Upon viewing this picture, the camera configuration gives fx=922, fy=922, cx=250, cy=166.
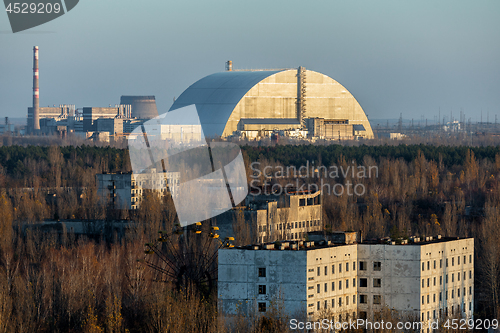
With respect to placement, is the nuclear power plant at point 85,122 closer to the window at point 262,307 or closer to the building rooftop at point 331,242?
the building rooftop at point 331,242

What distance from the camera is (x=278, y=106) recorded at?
62.2 metres

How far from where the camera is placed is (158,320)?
1670 cm

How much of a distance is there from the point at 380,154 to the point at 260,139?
11.6 metres

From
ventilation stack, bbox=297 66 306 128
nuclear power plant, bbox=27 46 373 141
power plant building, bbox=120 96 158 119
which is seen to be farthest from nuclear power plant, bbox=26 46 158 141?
ventilation stack, bbox=297 66 306 128

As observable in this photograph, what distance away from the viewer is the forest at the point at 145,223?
1797 centimetres

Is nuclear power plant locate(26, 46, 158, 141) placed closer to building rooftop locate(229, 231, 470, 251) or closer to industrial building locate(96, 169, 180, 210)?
industrial building locate(96, 169, 180, 210)

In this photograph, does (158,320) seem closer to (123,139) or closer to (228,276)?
(228,276)

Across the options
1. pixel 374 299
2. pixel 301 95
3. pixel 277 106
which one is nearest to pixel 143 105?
pixel 277 106

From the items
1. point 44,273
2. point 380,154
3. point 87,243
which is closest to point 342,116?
point 380,154

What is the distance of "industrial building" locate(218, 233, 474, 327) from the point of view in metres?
18.6

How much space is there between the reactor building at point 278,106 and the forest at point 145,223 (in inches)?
251

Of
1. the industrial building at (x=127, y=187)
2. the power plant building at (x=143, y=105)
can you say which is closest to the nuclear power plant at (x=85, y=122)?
the power plant building at (x=143, y=105)

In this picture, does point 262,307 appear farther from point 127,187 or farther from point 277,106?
point 277,106

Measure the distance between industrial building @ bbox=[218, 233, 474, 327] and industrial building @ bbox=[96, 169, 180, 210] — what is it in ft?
57.9
